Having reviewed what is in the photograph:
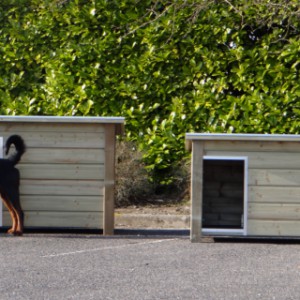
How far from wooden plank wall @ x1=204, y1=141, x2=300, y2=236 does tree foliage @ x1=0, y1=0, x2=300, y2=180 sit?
4.37 m

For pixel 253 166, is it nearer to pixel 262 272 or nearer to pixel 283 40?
pixel 262 272

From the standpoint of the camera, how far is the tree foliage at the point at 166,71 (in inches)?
631

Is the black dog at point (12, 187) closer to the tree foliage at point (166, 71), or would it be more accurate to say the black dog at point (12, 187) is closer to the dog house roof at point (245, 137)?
the dog house roof at point (245, 137)

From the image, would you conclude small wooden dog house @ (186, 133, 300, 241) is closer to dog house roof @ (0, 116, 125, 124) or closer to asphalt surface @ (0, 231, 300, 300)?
asphalt surface @ (0, 231, 300, 300)

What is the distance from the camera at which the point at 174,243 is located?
11.4m

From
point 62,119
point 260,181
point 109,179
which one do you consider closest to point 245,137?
point 260,181

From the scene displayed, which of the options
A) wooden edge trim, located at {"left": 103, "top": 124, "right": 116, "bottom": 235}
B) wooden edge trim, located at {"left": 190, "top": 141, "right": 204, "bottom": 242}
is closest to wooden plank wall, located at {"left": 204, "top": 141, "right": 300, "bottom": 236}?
wooden edge trim, located at {"left": 190, "top": 141, "right": 204, "bottom": 242}

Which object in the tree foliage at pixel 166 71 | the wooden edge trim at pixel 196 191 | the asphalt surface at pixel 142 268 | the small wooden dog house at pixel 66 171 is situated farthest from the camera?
the tree foliage at pixel 166 71

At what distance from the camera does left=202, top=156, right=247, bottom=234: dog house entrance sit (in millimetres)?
12653

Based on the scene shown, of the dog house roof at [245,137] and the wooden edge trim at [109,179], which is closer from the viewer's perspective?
the dog house roof at [245,137]

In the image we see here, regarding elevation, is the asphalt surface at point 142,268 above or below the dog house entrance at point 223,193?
below

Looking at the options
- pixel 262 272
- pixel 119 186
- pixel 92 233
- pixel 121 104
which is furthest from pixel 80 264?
pixel 121 104

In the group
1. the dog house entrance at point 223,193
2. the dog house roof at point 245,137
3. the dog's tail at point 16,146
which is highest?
the dog house roof at point 245,137

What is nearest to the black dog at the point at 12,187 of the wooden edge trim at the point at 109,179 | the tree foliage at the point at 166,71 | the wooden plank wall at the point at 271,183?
the wooden edge trim at the point at 109,179
